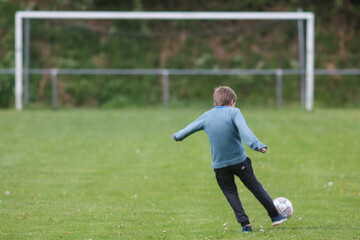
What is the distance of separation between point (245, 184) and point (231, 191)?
0.18 metres

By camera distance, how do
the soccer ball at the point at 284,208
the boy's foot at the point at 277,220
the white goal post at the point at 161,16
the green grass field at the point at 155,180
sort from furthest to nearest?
the white goal post at the point at 161,16, the green grass field at the point at 155,180, the soccer ball at the point at 284,208, the boy's foot at the point at 277,220

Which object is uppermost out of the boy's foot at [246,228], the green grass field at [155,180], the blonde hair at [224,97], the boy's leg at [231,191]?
the blonde hair at [224,97]

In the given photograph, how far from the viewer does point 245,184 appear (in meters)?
6.24

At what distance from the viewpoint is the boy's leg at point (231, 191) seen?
20.4 ft

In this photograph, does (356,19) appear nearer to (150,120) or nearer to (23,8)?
(150,120)

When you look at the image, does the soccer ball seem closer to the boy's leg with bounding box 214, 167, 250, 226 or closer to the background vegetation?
the boy's leg with bounding box 214, 167, 250, 226

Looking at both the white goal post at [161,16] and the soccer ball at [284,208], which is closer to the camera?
the soccer ball at [284,208]

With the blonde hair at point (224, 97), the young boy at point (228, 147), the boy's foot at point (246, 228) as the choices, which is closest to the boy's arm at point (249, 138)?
the young boy at point (228, 147)

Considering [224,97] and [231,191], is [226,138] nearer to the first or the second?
[224,97]

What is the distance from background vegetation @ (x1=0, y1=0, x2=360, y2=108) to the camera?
2425 centimetres

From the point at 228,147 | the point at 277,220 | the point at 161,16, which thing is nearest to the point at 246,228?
the point at 277,220

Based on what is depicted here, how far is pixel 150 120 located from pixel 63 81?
24.6 ft

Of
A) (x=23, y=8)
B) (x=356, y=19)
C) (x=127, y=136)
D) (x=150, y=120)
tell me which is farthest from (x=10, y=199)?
(x=356, y=19)

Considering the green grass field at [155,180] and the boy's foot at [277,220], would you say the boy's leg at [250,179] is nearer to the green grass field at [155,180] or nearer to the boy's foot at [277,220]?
the boy's foot at [277,220]
